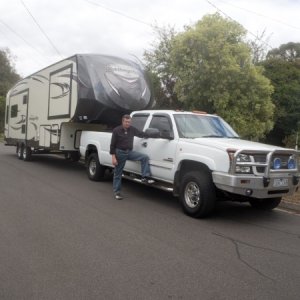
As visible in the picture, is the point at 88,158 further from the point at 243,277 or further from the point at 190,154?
the point at 243,277

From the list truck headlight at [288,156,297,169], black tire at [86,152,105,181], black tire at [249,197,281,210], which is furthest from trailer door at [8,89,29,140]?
truck headlight at [288,156,297,169]

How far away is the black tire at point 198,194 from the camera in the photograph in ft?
24.7

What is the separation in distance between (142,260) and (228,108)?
70.1 feet

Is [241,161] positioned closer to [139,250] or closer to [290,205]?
[139,250]

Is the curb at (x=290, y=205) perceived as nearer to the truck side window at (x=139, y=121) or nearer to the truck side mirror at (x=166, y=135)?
the truck side mirror at (x=166, y=135)

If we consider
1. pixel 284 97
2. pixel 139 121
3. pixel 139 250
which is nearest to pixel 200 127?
pixel 139 121

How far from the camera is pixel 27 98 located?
16.9 m

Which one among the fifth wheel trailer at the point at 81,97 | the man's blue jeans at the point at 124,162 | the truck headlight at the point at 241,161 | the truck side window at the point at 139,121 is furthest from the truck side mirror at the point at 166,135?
the fifth wheel trailer at the point at 81,97

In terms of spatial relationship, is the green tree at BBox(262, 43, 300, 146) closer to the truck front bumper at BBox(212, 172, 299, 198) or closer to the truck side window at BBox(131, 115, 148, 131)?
the truck side window at BBox(131, 115, 148, 131)

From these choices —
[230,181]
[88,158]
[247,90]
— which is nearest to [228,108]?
[247,90]

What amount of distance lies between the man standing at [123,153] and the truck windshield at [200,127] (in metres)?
→ 0.91

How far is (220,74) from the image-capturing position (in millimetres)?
24516

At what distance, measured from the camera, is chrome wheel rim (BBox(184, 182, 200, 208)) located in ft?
25.5

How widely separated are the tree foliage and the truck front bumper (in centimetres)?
1721
